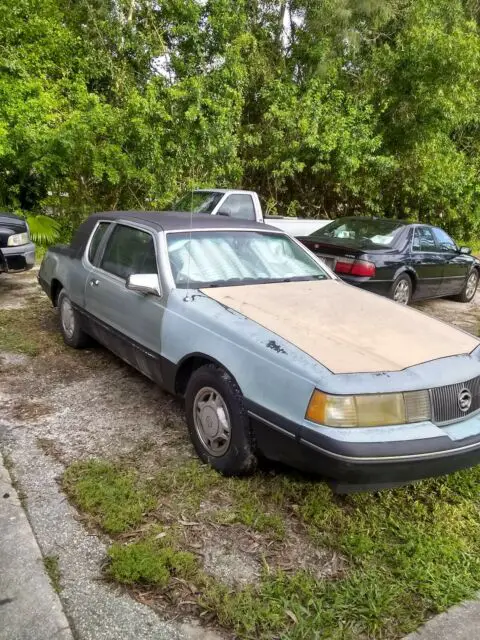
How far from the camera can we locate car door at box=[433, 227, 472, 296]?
8630mm

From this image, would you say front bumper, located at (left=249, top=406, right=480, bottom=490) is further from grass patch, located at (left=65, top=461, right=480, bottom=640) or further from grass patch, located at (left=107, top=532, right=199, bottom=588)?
grass patch, located at (left=107, top=532, right=199, bottom=588)

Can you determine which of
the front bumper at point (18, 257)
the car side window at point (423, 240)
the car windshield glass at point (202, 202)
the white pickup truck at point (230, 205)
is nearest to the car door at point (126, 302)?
the front bumper at point (18, 257)

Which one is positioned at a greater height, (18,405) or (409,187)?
(409,187)

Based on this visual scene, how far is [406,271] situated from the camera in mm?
7711

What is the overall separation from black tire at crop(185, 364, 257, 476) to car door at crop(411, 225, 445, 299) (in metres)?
5.37

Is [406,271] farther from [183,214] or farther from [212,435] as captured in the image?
[212,435]

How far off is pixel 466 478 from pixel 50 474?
2631mm

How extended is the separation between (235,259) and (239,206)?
20.9 ft

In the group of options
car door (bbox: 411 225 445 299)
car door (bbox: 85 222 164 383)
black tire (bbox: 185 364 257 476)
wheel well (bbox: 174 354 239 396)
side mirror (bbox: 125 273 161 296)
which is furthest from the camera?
car door (bbox: 411 225 445 299)

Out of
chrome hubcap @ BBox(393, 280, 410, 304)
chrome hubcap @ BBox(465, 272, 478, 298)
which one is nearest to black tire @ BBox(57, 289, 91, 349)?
chrome hubcap @ BBox(393, 280, 410, 304)

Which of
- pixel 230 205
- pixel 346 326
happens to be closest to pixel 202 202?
pixel 230 205

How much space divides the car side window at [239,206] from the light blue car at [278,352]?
5.50m

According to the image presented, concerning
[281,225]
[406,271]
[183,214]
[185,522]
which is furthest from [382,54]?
[185,522]

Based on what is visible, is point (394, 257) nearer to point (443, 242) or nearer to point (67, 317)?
point (443, 242)
